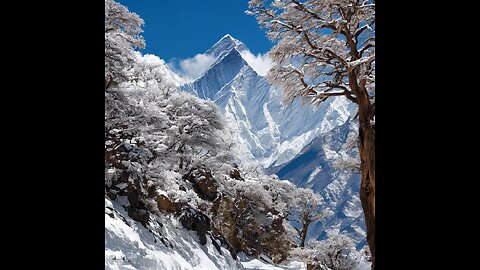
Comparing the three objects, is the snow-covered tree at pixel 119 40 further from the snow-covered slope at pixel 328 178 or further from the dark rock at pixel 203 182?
the snow-covered slope at pixel 328 178

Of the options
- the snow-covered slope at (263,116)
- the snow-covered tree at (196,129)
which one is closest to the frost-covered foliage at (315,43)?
the snow-covered tree at (196,129)

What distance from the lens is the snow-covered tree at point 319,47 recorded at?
8406mm

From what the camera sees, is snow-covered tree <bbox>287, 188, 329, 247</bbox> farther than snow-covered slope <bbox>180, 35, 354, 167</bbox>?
No

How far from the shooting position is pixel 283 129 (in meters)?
176

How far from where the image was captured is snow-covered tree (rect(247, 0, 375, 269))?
27.6 feet

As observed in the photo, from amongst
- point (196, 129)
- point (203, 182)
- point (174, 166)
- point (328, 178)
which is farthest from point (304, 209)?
point (328, 178)

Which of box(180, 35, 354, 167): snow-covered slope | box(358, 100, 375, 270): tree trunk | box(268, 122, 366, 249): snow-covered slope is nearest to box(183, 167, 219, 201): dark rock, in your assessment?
box(358, 100, 375, 270): tree trunk

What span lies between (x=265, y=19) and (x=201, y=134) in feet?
26.7

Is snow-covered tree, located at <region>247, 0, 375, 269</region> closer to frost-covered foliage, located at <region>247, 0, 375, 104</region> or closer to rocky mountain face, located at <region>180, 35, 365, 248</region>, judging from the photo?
frost-covered foliage, located at <region>247, 0, 375, 104</region>

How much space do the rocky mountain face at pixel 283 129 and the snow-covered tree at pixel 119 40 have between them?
4822 inches

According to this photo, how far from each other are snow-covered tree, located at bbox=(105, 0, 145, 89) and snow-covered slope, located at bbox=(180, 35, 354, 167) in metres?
142
